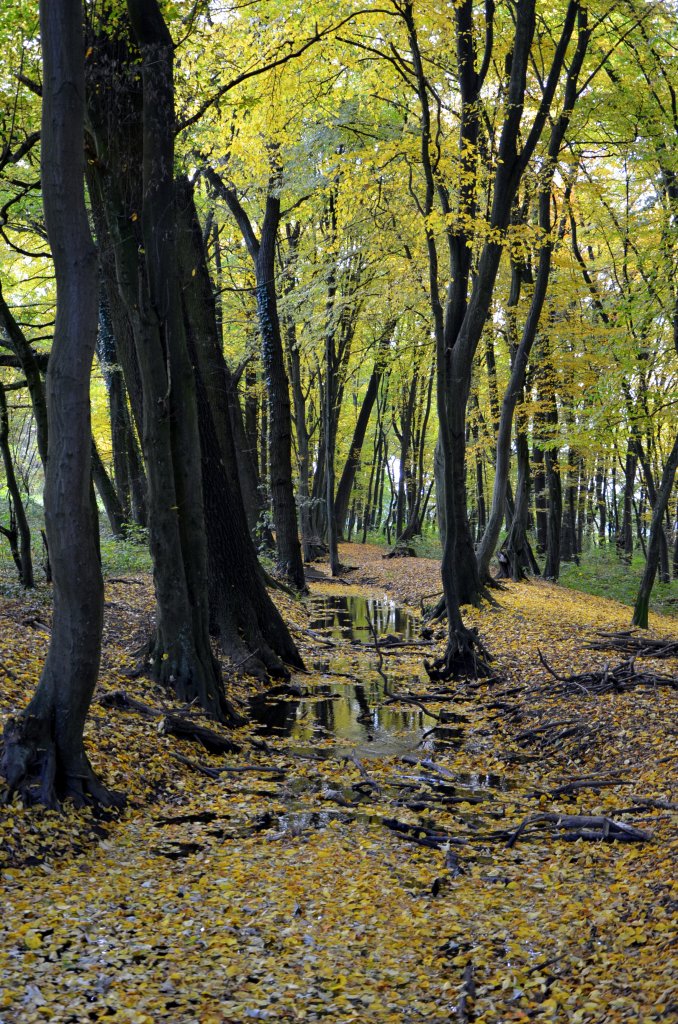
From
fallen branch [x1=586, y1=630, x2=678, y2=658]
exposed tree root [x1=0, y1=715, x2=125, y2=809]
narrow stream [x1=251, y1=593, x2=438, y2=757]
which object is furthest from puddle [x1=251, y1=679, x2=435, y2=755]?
exposed tree root [x1=0, y1=715, x2=125, y2=809]

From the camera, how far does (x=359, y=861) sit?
18.3 ft

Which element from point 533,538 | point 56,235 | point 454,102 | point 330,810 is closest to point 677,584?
point 533,538

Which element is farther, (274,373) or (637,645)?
(274,373)

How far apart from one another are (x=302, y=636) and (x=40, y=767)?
8583 millimetres

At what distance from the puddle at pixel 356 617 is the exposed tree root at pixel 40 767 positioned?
8.98 meters

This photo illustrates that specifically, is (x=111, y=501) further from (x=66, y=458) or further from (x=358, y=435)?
(x=66, y=458)

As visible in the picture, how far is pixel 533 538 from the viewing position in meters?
36.1

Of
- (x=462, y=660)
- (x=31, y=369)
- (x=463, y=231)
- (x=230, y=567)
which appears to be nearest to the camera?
(x=230, y=567)

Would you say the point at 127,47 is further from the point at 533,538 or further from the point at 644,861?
the point at 533,538

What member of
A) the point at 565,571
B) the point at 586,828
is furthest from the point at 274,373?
the point at 565,571

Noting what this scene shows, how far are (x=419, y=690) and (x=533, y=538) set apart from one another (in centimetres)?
2617

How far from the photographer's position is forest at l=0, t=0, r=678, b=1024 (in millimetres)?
4301

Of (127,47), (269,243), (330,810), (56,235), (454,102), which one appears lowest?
(330,810)

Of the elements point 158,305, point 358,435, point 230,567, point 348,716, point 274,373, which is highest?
point 274,373
